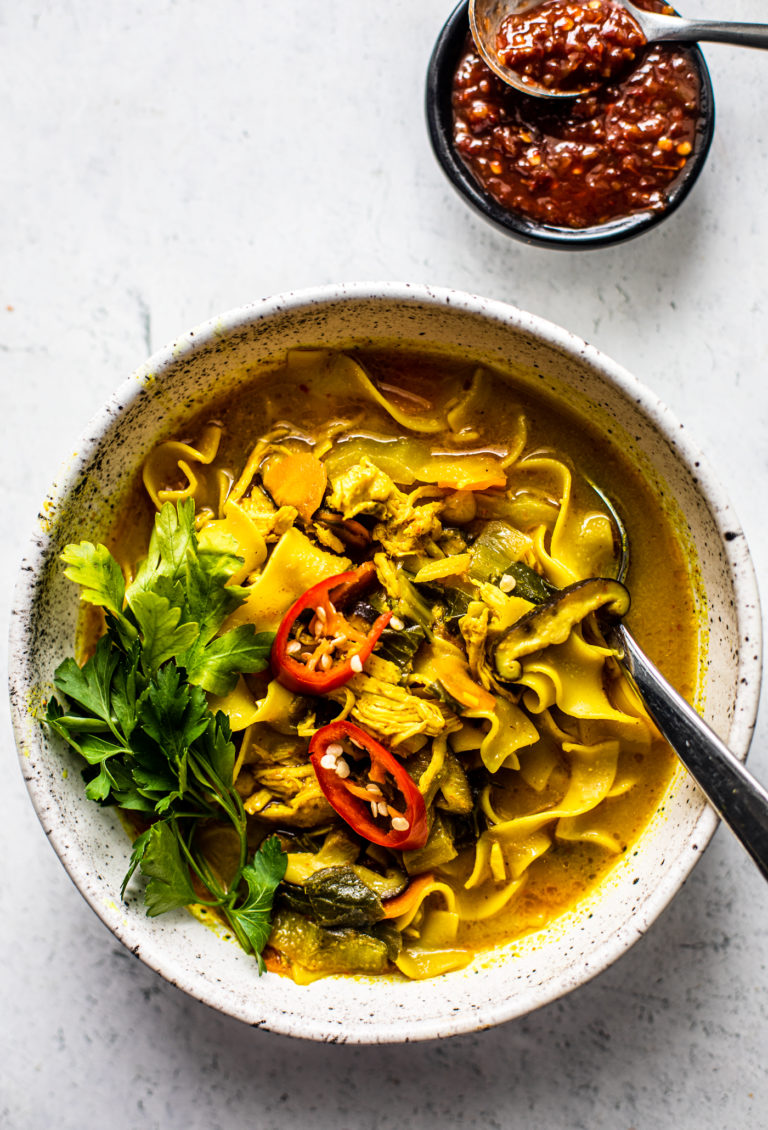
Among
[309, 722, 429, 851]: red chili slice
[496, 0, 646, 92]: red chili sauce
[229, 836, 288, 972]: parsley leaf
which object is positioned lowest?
[229, 836, 288, 972]: parsley leaf

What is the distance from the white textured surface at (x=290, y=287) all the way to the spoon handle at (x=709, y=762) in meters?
0.85

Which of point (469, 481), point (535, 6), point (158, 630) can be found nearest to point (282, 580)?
point (158, 630)

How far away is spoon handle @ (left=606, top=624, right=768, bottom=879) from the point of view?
2.72 meters

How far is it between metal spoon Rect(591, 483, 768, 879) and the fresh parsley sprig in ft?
4.16

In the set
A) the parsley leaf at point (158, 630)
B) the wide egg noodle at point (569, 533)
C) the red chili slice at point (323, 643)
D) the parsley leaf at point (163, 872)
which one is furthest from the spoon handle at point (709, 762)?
the parsley leaf at point (163, 872)

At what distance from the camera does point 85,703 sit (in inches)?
117

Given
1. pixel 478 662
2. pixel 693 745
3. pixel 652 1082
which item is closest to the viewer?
pixel 693 745

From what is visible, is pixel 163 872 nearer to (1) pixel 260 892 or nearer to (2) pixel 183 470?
(1) pixel 260 892

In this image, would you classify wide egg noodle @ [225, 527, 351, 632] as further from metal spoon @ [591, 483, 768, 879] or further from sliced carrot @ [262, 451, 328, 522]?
metal spoon @ [591, 483, 768, 879]

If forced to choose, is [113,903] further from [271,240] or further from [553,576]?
[271,240]

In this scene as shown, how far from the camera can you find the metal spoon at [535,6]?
11.2 feet

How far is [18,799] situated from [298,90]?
303cm

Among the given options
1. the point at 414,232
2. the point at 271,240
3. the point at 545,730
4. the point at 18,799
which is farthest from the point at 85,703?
the point at 414,232

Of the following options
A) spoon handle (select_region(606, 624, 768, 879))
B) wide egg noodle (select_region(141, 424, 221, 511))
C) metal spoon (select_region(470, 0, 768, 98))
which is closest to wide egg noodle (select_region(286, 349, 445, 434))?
wide egg noodle (select_region(141, 424, 221, 511))
